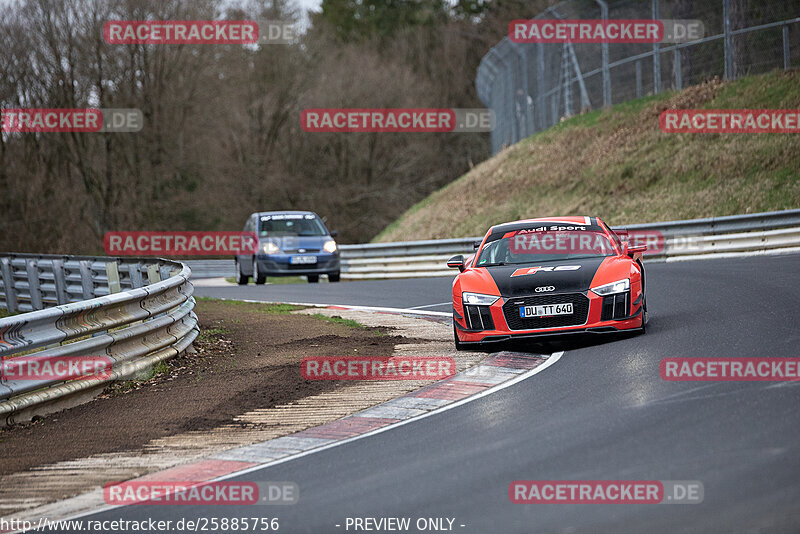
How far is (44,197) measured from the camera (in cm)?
4541

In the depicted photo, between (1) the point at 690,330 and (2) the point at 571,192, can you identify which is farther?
(2) the point at 571,192

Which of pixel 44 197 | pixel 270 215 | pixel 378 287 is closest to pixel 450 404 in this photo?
pixel 378 287

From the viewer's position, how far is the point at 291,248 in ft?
77.2

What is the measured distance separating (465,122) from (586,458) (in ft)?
184

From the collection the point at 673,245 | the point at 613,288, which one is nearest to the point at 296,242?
the point at 673,245

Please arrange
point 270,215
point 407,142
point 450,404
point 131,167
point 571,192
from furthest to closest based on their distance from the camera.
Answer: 1. point 407,142
2. point 131,167
3. point 571,192
4. point 270,215
5. point 450,404

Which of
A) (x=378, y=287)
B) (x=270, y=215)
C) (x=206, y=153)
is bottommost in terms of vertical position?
(x=378, y=287)

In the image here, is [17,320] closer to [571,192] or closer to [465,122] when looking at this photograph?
[571,192]

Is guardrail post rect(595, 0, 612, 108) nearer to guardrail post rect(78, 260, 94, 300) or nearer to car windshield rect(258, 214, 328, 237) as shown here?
car windshield rect(258, 214, 328, 237)

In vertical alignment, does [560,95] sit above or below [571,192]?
above

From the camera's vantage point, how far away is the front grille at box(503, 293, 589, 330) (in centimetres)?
1014

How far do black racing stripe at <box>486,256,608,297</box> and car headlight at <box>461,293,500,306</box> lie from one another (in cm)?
12

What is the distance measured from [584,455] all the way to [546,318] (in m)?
4.29

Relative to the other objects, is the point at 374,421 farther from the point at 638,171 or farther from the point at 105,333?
the point at 638,171
